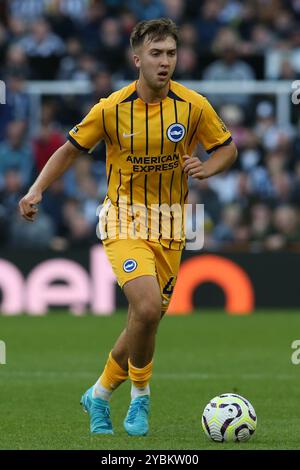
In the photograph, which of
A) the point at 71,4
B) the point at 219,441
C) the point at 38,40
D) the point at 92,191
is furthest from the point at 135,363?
the point at 71,4

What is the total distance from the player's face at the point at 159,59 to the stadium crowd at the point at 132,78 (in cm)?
849

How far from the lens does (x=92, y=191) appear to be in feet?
55.8

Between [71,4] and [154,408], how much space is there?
12493 millimetres

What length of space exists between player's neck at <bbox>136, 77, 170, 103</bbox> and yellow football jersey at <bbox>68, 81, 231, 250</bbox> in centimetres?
2

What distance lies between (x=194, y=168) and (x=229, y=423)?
1479 millimetres

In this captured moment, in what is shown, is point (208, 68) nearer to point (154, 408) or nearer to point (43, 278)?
point (43, 278)

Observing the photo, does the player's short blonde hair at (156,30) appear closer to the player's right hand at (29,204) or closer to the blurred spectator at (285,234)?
the player's right hand at (29,204)

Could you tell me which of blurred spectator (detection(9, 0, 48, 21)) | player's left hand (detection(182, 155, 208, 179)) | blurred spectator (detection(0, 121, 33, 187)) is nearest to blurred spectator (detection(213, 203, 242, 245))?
blurred spectator (detection(0, 121, 33, 187))

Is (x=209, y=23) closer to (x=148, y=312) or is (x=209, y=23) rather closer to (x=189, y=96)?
(x=189, y=96)

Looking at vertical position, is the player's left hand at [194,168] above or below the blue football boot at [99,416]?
above

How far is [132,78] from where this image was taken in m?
18.2

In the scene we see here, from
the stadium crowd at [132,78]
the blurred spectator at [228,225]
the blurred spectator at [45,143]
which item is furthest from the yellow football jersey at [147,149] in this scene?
the blurred spectator at [45,143]

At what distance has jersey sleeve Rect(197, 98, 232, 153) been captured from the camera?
7493 mm

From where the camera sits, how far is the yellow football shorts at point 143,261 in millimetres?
7164
